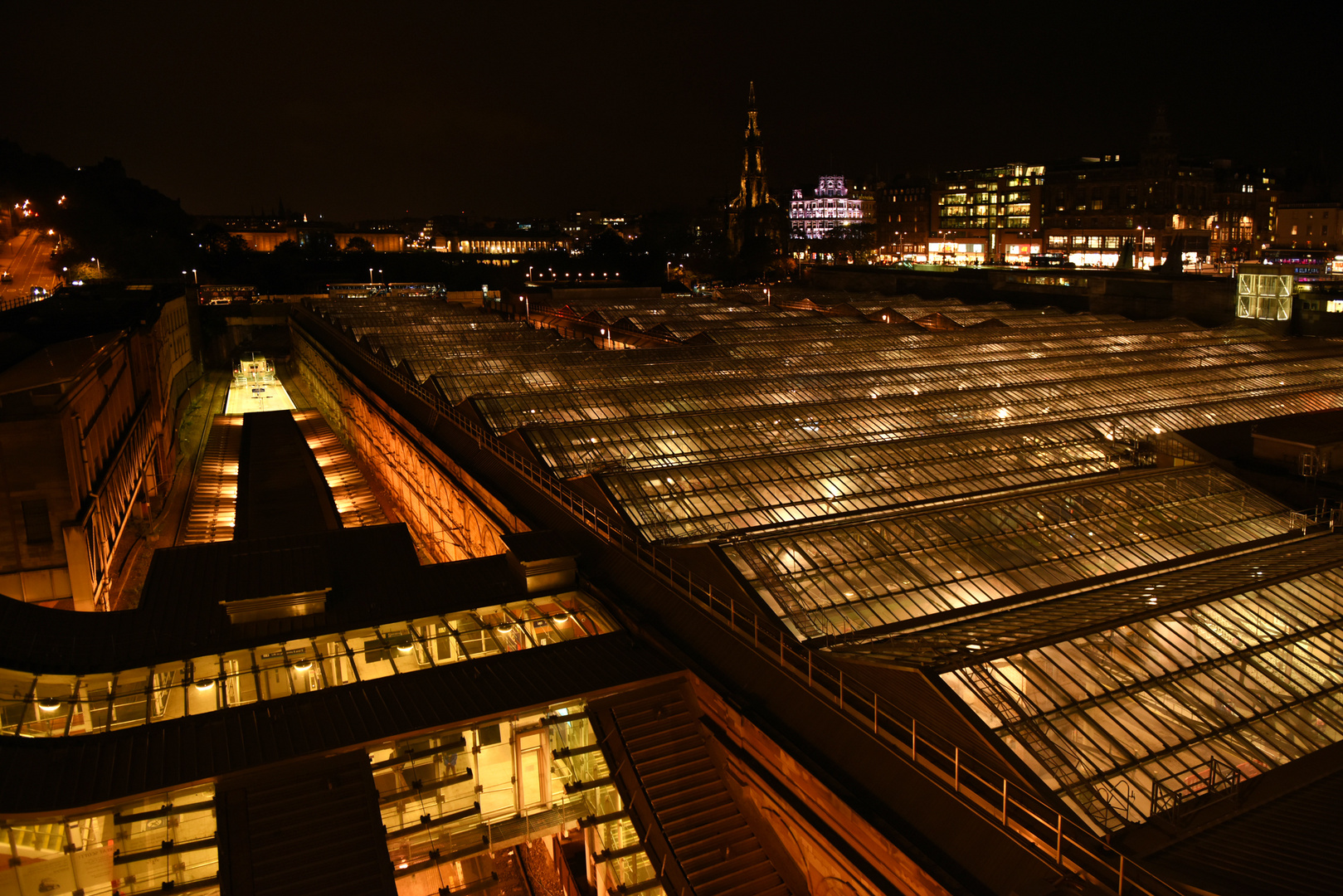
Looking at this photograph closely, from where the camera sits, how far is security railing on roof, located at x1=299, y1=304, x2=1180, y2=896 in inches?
355

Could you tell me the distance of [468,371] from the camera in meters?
41.2

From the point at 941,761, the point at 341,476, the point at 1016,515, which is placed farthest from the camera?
the point at 341,476

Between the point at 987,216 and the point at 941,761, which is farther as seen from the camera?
the point at 987,216

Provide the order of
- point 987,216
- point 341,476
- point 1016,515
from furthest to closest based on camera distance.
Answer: point 987,216 → point 341,476 → point 1016,515

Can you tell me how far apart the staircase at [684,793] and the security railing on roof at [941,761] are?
1.87 meters

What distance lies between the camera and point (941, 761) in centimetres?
1083

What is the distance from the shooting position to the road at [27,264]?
7362 cm

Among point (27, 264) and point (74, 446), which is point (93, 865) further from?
point (27, 264)

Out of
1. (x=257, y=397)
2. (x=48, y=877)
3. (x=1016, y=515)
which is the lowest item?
(x=48, y=877)

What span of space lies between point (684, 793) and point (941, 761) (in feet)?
13.3

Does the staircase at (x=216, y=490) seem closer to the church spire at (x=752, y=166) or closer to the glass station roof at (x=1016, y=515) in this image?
the glass station roof at (x=1016, y=515)

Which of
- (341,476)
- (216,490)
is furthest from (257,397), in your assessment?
(341,476)

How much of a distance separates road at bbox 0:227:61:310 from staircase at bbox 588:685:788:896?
75.4 m

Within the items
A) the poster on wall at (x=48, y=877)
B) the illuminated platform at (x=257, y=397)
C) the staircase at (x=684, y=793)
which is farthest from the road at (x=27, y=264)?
the staircase at (x=684, y=793)
